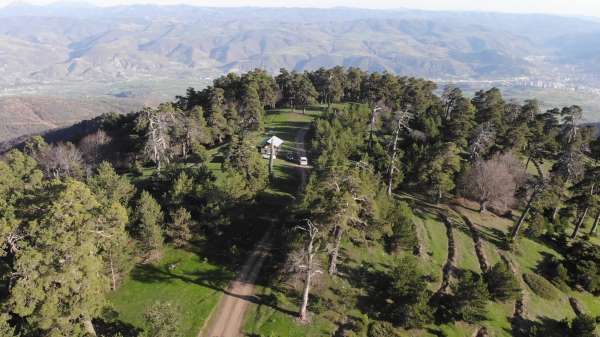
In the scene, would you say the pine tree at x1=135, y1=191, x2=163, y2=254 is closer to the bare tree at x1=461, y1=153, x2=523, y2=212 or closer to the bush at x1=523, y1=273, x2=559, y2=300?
the bush at x1=523, y1=273, x2=559, y2=300

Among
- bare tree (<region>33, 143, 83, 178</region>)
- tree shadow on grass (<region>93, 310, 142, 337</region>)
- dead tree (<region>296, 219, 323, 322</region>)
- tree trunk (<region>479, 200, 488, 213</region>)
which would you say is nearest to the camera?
tree shadow on grass (<region>93, 310, 142, 337</region>)

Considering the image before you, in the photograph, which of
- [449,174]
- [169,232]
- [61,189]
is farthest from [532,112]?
[61,189]

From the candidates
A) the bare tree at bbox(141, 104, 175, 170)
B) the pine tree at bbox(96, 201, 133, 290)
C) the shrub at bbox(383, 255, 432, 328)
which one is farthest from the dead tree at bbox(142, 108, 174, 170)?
the shrub at bbox(383, 255, 432, 328)

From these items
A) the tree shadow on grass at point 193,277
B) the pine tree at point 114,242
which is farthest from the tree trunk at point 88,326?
the tree shadow on grass at point 193,277

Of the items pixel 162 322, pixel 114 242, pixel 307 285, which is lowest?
pixel 162 322

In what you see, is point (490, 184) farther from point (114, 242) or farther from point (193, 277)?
point (114, 242)

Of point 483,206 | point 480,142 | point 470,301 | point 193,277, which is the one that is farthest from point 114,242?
point 480,142

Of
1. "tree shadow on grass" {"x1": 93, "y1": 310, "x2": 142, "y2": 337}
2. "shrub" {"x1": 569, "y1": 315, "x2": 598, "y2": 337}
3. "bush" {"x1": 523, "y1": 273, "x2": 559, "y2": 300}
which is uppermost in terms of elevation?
"shrub" {"x1": 569, "y1": 315, "x2": 598, "y2": 337}
